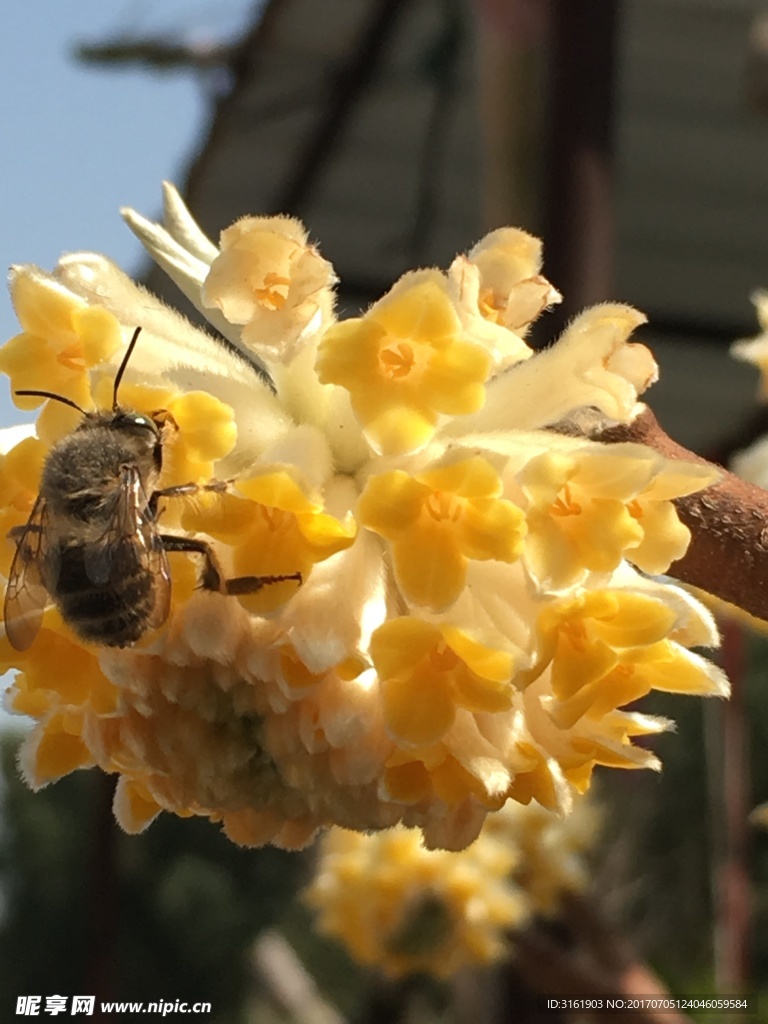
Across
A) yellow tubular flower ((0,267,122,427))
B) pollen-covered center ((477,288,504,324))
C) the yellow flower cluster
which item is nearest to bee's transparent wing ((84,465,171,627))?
yellow tubular flower ((0,267,122,427))

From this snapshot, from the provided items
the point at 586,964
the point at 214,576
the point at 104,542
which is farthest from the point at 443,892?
the point at 214,576

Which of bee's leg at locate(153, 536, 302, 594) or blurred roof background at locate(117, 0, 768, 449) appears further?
blurred roof background at locate(117, 0, 768, 449)

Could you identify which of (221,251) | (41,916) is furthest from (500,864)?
(41,916)

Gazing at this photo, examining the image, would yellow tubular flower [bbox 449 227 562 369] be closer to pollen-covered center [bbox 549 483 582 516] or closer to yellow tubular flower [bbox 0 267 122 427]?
pollen-covered center [bbox 549 483 582 516]

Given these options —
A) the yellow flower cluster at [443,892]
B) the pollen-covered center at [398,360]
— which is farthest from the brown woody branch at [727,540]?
the yellow flower cluster at [443,892]

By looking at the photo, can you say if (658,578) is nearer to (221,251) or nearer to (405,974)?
(221,251)

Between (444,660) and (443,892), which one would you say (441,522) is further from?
(443,892)
